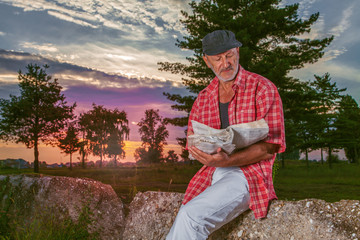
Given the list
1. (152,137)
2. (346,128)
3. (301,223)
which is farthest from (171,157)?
(301,223)

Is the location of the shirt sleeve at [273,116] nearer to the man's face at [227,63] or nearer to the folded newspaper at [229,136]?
the folded newspaper at [229,136]

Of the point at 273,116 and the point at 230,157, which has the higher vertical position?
the point at 273,116

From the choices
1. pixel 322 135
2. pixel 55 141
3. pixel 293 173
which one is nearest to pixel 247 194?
pixel 293 173

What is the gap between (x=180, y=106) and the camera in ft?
63.0

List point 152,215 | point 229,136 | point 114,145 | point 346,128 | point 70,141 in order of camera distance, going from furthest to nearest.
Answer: point 346,128 → point 114,145 → point 70,141 → point 152,215 → point 229,136

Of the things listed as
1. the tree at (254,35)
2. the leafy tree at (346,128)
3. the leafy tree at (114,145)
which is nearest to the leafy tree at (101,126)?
the leafy tree at (114,145)

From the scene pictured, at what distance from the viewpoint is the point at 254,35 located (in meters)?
16.7

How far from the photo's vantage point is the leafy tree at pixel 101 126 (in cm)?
2642

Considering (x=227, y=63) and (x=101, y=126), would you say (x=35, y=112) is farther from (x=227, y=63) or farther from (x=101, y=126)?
(x=227, y=63)

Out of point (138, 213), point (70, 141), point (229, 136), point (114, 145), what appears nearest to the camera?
point (229, 136)

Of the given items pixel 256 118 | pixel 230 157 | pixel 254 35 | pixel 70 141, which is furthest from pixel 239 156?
pixel 70 141

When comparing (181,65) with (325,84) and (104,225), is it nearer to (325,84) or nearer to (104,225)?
(104,225)

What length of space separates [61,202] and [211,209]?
310cm

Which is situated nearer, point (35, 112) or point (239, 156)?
point (239, 156)
